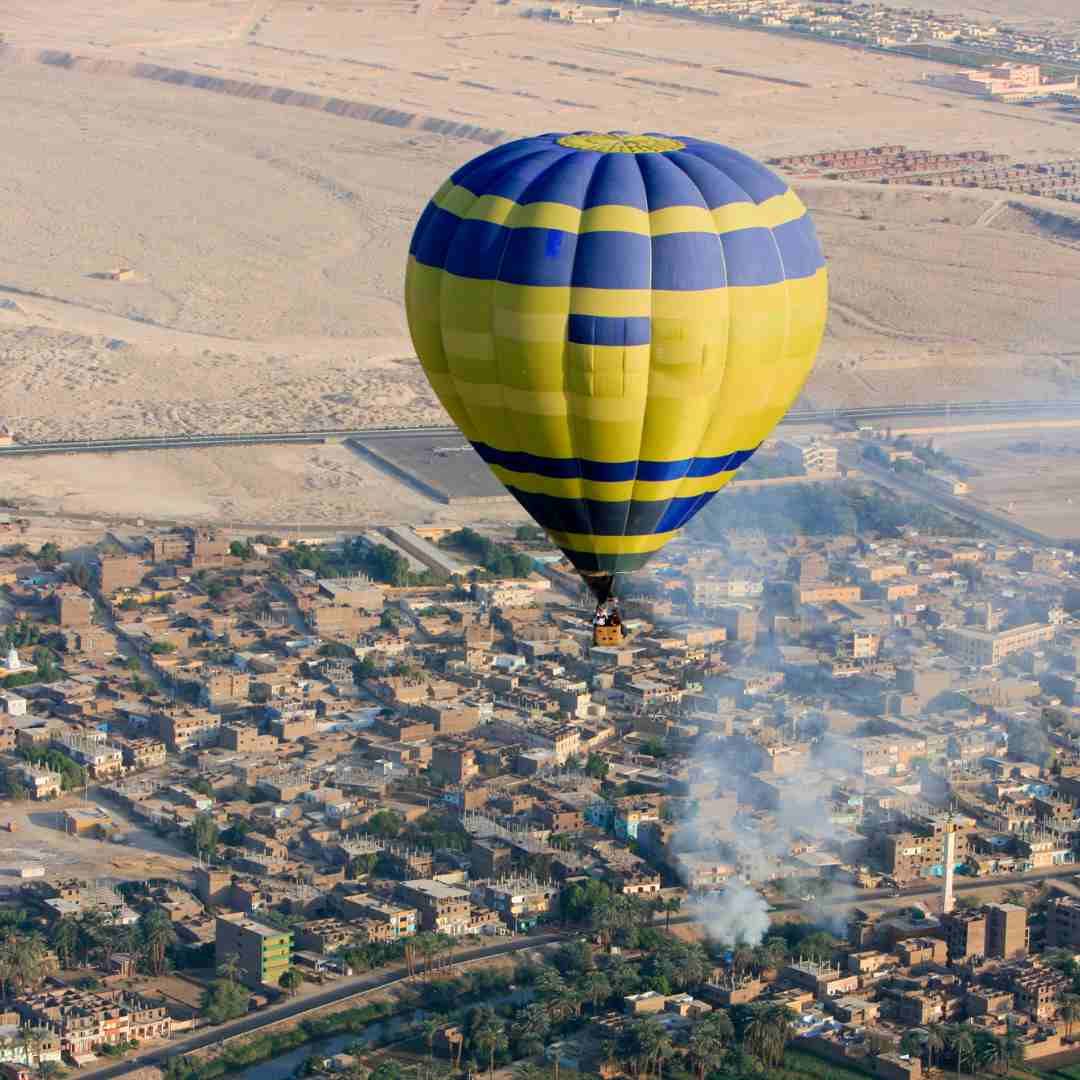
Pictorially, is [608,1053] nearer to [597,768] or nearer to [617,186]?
[597,768]

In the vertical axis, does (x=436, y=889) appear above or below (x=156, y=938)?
above

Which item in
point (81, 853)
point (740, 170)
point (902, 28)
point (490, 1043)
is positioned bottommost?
point (81, 853)

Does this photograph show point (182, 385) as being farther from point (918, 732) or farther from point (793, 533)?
point (918, 732)

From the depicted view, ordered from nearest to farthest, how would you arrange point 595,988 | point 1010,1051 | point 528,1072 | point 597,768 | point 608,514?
1. point 608,514
2. point 528,1072
3. point 1010,1051
4. point 595,988
5. point 597,768

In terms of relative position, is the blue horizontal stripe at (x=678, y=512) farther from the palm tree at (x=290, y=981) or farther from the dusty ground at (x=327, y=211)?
the dusty ground at (x=327, y=211)

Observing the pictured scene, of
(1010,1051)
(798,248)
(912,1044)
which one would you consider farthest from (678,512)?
(1010,1051)

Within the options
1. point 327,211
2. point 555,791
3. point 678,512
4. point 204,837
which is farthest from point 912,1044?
point 327,211

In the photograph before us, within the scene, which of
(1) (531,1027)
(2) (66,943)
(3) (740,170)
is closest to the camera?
(3) (740,170)

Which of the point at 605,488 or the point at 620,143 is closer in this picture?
the point at 620,143
